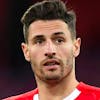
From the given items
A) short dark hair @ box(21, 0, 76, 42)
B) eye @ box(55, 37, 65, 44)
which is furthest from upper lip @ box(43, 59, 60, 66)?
short dark hair @ box(21, 0, 76, 42)

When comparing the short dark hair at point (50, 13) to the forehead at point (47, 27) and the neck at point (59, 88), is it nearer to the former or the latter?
the forehead at point (47, 27)

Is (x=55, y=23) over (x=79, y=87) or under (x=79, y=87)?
over

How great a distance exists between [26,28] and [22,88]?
2259 mm

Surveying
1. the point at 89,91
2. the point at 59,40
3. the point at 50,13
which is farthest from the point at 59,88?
the point at 50,13

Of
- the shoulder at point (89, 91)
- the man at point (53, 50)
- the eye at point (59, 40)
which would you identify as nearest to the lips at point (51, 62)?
the man at point (53, 50)

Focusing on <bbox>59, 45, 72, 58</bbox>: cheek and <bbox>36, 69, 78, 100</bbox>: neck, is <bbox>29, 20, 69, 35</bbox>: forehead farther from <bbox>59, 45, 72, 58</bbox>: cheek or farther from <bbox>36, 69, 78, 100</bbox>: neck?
<bbox>36, 69, 78, 100</bbox>: neck

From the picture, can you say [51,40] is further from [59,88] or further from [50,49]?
[59,88]

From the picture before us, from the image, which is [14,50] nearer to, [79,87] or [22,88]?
[22,88]

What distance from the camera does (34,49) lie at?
2.61 metres

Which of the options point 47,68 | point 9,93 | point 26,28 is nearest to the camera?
point 47,68

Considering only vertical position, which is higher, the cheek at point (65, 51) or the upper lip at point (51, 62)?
the cheek at point (65, 51)

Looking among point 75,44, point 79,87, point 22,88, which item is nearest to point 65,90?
point 79,87

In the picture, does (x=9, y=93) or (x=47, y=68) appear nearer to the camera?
(x=47, y=68)

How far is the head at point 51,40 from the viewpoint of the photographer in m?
2.52
